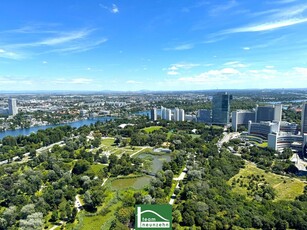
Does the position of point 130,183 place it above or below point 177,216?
below

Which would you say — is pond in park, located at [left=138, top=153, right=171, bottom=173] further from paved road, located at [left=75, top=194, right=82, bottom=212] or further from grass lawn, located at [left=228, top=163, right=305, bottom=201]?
paved road, located at [left=75, top=194, right=82, bottom=212]

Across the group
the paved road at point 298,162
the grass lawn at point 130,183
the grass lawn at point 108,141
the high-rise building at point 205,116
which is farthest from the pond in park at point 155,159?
the high-rise building at point 205,116

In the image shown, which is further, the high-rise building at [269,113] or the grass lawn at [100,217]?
the high-rise building at [269,113]

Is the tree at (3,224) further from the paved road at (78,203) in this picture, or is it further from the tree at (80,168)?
the tree at (80,168)

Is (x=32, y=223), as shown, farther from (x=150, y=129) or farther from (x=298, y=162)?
(x=150, y=129)

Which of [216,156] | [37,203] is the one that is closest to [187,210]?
[37,203]

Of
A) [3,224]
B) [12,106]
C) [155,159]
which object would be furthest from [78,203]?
[12,106]
